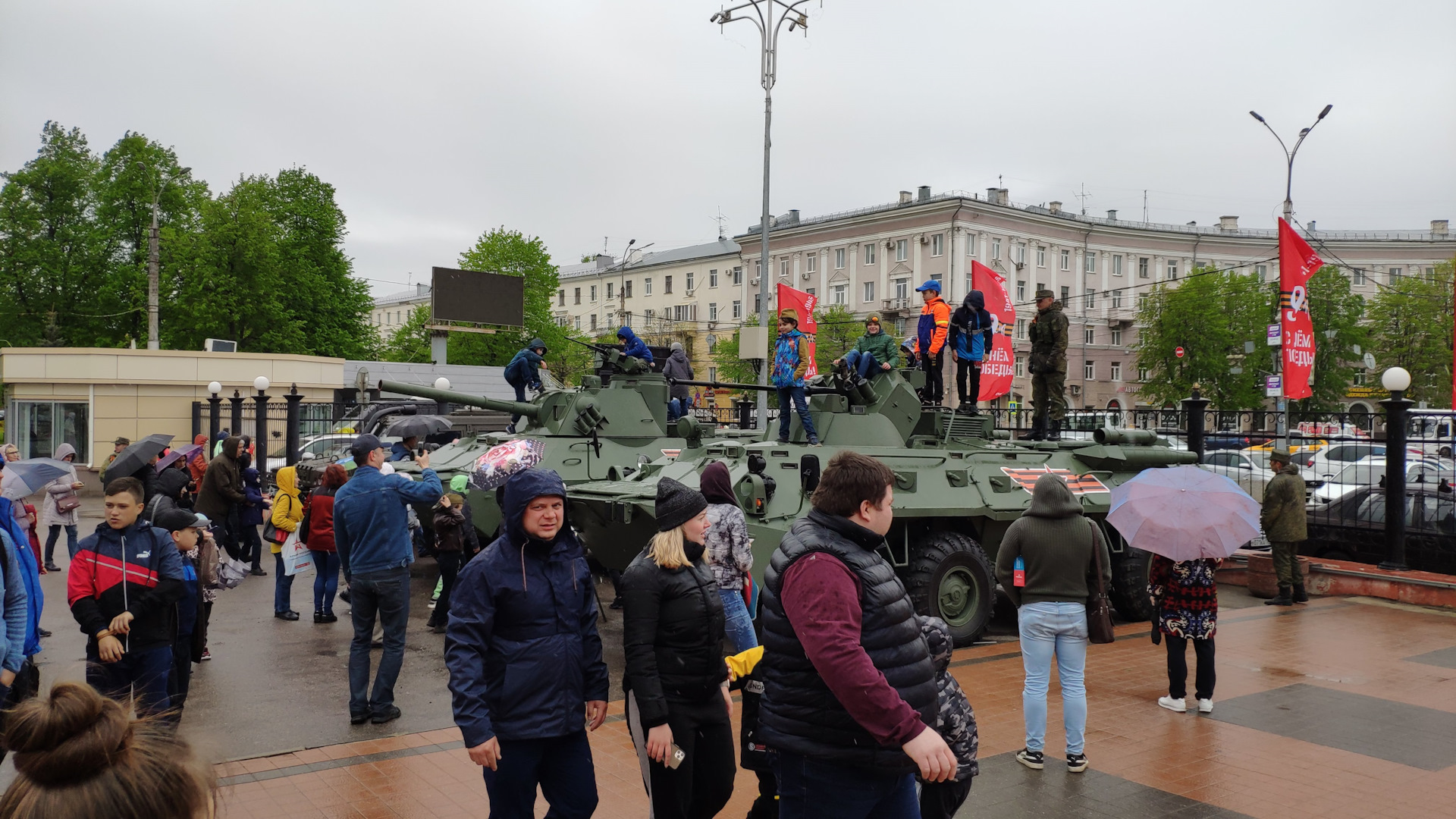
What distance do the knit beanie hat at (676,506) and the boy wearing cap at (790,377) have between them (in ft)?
21.3

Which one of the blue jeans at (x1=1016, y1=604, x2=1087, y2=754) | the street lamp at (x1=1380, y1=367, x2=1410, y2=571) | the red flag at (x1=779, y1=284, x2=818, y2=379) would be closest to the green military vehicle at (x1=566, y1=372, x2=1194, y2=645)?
the street lamp at (x1=1380, y1=367, x2=1410, y2=571)

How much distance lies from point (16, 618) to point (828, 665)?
4.10m

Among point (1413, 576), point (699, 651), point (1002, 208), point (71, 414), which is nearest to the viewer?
point (699, 651)

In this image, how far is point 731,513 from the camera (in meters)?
6.71

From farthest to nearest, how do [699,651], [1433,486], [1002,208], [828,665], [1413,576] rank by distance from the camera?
[1002,208]
[1433,486]
[1413,576]
[699,651]
[828,665]

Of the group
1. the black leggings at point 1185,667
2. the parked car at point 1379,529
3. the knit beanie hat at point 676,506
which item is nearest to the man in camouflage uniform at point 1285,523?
the parked car at point 1379,529

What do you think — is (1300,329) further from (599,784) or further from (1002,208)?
(1002,208)

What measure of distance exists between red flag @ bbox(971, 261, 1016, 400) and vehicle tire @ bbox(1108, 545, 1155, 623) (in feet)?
10.5

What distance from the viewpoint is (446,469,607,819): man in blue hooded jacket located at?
13.6ft

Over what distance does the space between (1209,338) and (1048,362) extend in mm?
34477

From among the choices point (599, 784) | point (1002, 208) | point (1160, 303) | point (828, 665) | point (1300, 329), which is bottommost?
point (599, 784)

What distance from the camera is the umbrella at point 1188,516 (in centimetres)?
696

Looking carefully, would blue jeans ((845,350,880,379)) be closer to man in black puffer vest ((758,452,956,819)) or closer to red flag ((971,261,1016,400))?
red flag ((971,261,1016,400))

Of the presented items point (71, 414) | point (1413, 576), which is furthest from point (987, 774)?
point (71, 414)
